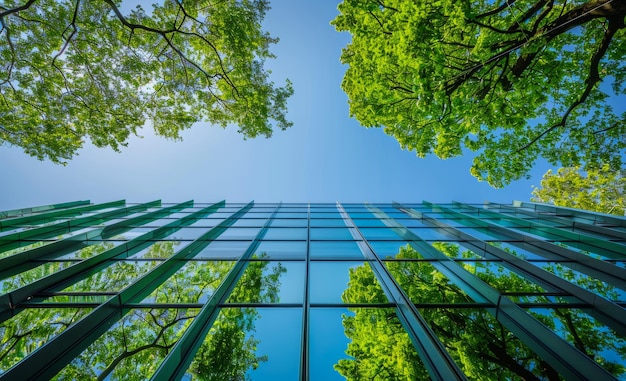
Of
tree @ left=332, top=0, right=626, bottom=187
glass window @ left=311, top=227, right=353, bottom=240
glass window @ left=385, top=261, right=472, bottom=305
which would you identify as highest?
tree @ left=332, top=0, right=626, bottom=187

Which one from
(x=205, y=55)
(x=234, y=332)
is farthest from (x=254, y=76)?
(x=234, y=332)

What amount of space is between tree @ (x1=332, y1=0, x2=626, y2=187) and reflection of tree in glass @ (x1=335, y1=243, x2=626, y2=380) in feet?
16.2

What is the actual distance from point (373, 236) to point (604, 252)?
247 inches

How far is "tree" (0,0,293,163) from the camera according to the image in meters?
9.56

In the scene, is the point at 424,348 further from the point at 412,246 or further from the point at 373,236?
the point at 373,236

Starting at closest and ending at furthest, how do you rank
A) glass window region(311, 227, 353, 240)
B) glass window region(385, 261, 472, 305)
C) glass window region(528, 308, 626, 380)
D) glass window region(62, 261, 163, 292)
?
1. glass window region(528, 308, 626, 380)
2. glass window region(385, 261, 472, 305)
3. glass window region(62, 261, 163, 292)
4. glass window region(311, 227, 353, 240)

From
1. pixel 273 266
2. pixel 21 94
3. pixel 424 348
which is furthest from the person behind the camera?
pixel 21 94

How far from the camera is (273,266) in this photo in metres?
6.44

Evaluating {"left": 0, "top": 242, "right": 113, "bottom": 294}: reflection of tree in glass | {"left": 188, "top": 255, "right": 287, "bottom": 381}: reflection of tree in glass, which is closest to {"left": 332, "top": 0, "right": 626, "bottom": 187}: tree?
{"left": 188, "top": 255, "right": 287, "bottom": 381}: reflection of tree in glass

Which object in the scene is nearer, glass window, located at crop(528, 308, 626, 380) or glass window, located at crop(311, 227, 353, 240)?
glass window, located at crop(528, 308, 626, 380)

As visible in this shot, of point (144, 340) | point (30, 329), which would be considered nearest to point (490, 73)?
point (144, 340)

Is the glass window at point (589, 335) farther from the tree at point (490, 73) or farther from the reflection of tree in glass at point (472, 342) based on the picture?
the tree at point (490, 73)

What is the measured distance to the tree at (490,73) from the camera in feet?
20.0

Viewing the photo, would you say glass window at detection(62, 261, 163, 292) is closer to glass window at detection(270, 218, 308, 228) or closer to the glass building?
the glass building
